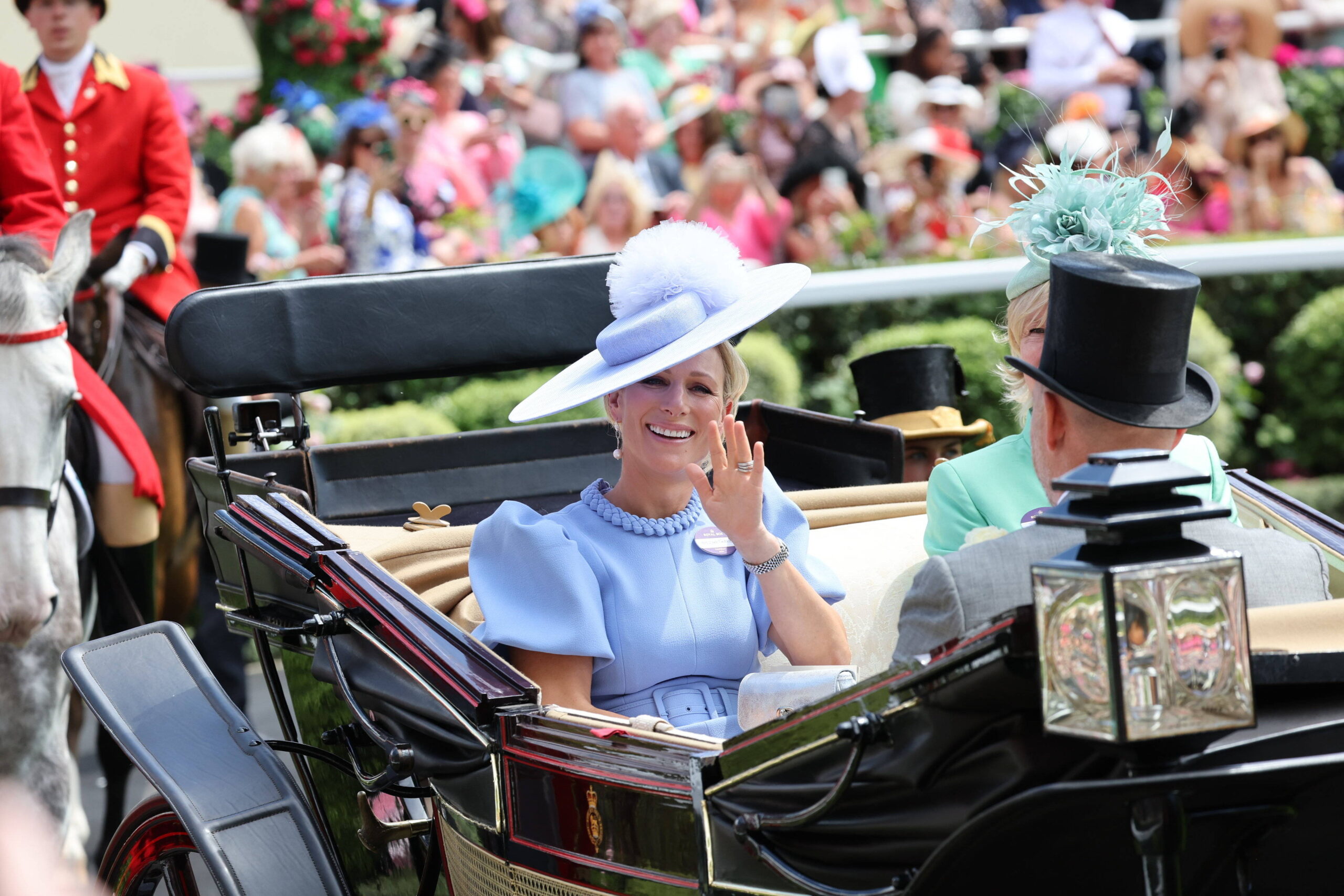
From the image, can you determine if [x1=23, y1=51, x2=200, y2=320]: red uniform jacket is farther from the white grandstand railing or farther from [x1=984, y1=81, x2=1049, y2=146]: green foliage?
[x1=984, y1=81, x2=1049, y2=146]: green foliage

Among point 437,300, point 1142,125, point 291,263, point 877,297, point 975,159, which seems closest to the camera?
point 437,300

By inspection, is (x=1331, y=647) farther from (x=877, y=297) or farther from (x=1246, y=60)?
(x=1246, y=60)

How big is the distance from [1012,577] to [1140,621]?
1.00 feet

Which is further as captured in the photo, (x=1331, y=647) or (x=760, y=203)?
(x=760, y=203)

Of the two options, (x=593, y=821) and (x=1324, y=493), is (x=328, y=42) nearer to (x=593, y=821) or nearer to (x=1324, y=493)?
(x=1324, y=493)

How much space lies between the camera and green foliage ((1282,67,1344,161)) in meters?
9.50

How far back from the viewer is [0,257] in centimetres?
342

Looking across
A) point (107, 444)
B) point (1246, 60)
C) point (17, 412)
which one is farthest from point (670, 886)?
point (1246, 60)

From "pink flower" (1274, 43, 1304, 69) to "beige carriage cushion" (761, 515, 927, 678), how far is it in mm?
7895

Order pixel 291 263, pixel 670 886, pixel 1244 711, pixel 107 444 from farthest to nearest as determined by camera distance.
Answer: pixel 291 263, pixel 107 444, pixel 670 886, pixel 1244 711

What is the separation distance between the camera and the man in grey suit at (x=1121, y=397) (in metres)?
1.70

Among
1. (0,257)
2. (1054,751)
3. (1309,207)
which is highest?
(0,257)

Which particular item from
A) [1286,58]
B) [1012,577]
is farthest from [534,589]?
[1286,58]

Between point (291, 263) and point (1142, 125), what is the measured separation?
5.23 meters
